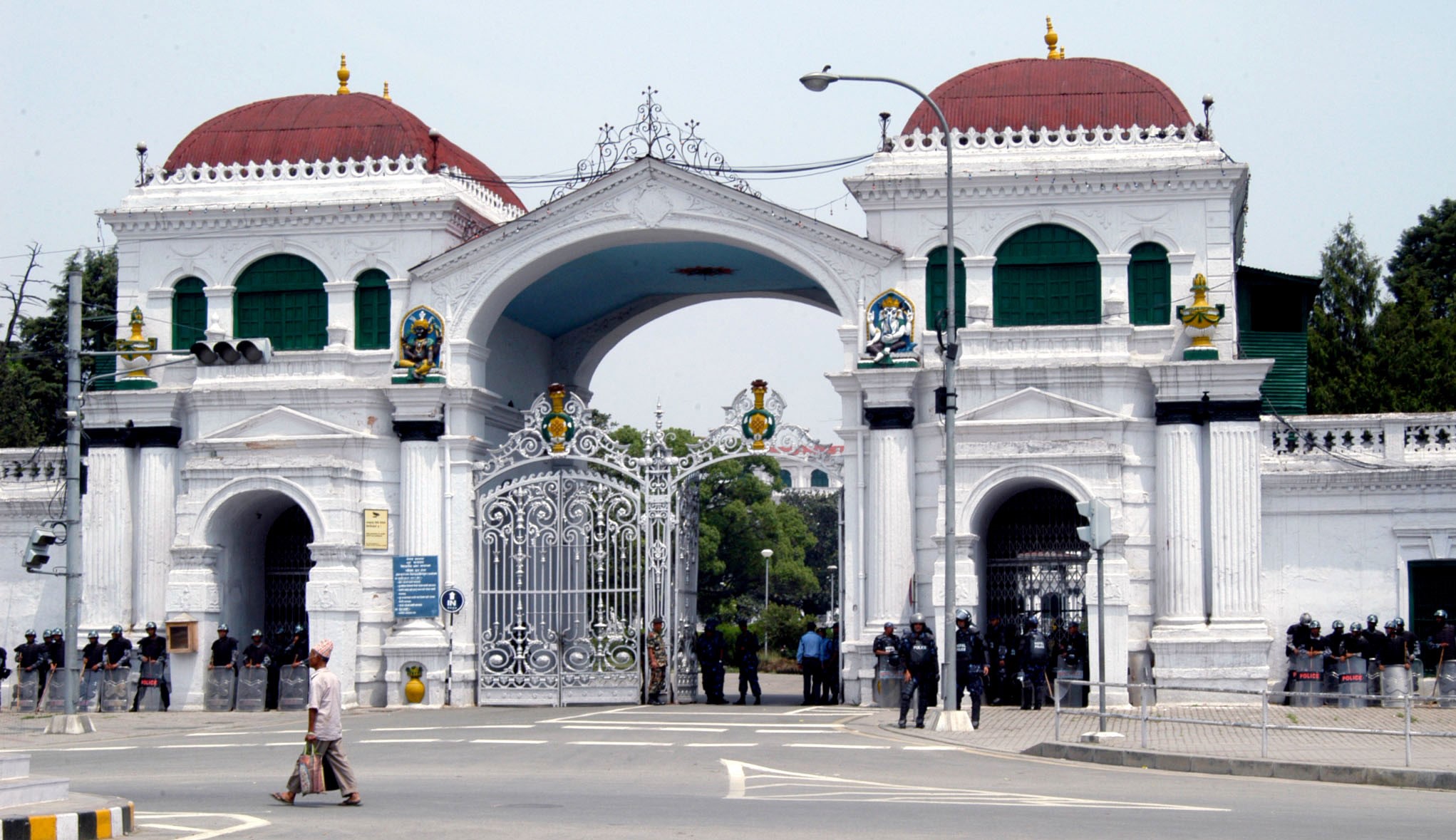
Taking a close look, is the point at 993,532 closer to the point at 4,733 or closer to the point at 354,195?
the point at 354,195

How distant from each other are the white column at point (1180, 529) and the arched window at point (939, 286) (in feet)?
13.2

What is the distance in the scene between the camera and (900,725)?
25719 millimetres

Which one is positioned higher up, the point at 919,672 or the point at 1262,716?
the point at 919,672

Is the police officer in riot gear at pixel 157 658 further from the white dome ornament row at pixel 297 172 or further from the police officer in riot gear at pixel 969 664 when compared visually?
the police officer in riot gear at pixel 969 664

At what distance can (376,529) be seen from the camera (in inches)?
1276

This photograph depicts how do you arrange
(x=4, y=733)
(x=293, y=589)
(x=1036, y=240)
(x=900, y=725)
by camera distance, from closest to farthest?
1. (x=900, y=725)
2. (x=4, y=733)
3. (x=1036, y=240)
4. (x=293, y=589)

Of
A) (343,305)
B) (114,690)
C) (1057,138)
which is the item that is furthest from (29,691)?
(1057,138)

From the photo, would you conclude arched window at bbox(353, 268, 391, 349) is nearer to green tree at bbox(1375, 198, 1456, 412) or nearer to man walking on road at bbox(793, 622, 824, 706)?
man walking on road at bbox(793, 622, 824, 706)

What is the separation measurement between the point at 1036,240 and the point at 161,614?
16596 mm

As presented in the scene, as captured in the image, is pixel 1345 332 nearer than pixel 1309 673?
No

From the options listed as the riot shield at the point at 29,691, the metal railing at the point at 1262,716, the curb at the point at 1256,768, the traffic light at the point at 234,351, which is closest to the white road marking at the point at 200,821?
the metal railing at the point at 1262,716

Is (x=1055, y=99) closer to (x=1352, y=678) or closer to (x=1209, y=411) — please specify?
(x=1209, y=411)

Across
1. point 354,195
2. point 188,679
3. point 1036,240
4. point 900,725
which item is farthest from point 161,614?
point 1036,240

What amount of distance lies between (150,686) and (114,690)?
2.10 ft
